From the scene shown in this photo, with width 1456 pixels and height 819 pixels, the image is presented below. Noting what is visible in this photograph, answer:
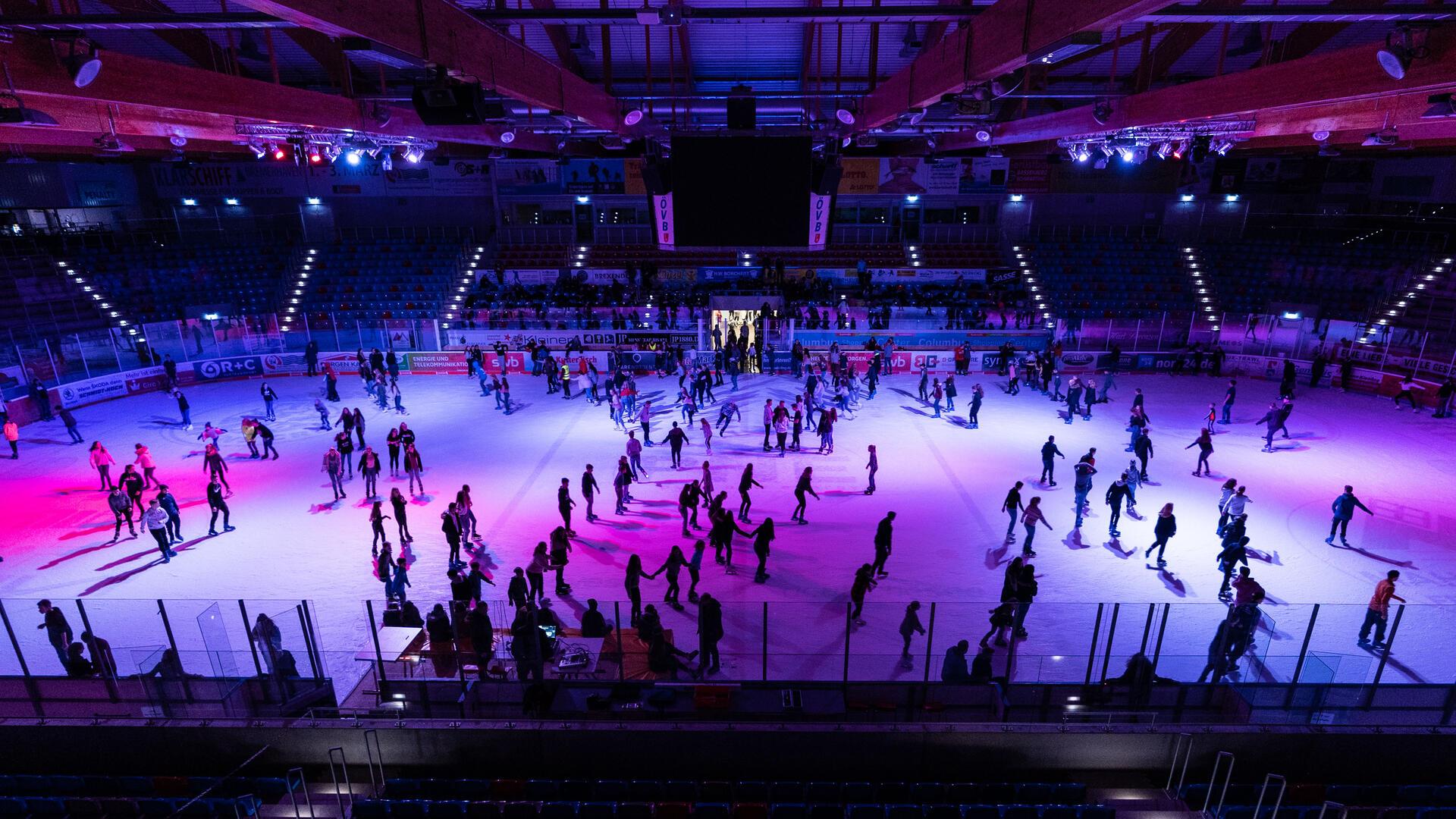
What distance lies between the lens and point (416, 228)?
113ft

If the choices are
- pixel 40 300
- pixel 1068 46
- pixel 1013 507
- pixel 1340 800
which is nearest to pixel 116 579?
pixel 1013 507

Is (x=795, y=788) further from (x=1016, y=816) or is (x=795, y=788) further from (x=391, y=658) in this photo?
(x=391, y=658)

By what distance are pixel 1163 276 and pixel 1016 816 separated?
101 feet

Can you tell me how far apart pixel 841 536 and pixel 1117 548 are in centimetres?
468

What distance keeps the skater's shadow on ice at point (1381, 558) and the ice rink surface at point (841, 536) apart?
0.06 metres

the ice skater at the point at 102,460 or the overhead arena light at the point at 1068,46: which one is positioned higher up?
the overhead arena light at the point at 1068,46

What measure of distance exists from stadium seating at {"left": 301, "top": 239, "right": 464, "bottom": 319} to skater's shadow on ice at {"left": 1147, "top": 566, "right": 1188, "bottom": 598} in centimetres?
2680

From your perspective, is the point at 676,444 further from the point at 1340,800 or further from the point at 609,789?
the point at 1340,800

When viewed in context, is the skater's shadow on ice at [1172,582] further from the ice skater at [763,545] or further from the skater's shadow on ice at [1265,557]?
the ice skater at [763,545]

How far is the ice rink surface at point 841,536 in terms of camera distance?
826cm

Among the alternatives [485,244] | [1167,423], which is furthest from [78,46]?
[485,244]

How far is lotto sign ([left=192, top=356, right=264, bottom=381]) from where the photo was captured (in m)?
25.3

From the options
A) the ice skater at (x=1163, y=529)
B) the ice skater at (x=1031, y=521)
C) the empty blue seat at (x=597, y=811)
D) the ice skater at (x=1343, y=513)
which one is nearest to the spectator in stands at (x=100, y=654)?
the empty blue seat at (x=597, y=811)

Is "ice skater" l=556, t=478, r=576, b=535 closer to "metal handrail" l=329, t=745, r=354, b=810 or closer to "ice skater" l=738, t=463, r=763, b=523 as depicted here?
"ice skater" l=738, t=463, r=763, b=523
